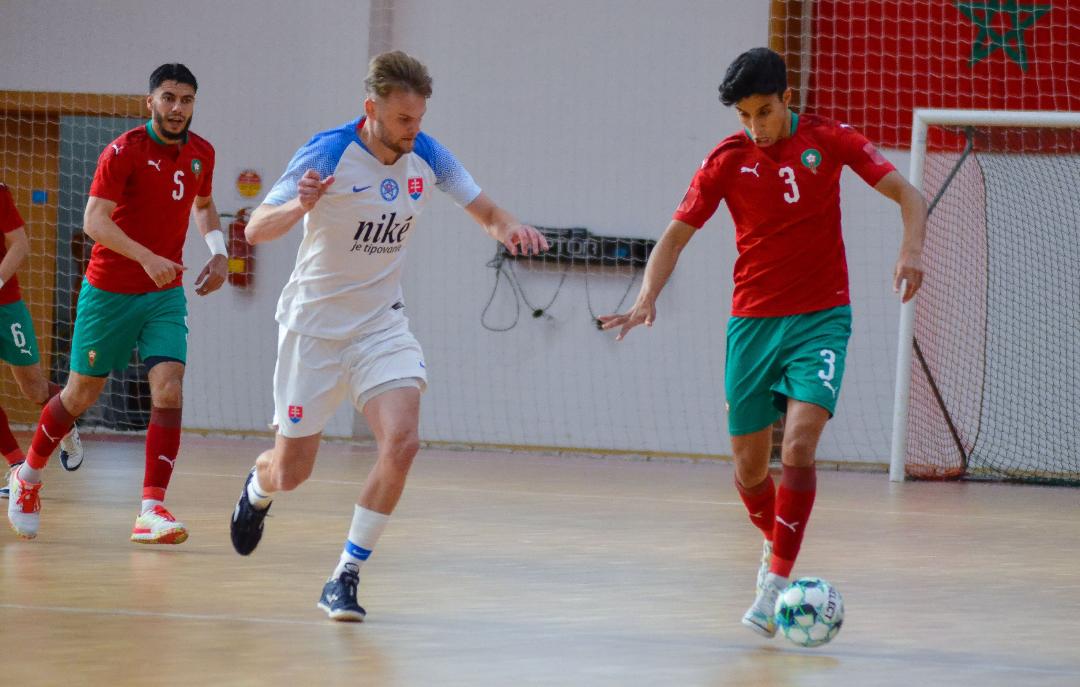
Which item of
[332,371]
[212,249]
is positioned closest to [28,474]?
[212,249]

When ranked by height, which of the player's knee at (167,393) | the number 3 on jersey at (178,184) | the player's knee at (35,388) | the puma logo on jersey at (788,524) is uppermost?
the number 3 on jersey at (178,184)

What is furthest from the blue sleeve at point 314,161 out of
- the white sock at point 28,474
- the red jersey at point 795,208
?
the white sock at point 28,474

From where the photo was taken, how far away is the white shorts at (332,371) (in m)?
4.91

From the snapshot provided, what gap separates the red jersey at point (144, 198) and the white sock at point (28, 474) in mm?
828

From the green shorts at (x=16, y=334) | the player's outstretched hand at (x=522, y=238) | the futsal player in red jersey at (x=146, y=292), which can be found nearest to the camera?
the player's outstretched hand at (x=522, y=238)

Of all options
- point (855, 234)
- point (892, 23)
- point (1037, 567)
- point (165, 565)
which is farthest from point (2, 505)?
point (892, 23)

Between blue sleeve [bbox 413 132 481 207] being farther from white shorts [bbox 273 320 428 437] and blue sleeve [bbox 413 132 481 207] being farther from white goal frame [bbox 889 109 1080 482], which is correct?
white goal frame [bbox 889 109 1080 482]

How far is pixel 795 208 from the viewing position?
16.2 feet

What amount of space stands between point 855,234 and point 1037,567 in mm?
5728

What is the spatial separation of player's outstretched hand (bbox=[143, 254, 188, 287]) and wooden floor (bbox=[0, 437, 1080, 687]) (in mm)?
1076

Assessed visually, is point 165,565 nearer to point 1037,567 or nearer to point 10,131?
point 1037,567

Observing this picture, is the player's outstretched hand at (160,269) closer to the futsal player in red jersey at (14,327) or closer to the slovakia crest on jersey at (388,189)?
the slovakia crest on jersey at (388,189)

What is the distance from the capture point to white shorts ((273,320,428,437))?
491 cm

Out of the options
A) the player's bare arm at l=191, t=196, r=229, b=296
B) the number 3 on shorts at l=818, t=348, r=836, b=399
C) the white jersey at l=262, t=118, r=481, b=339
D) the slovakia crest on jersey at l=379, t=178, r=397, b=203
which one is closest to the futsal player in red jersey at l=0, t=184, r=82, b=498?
the player's bare arm at l=191, t=196, r=229, b=296
